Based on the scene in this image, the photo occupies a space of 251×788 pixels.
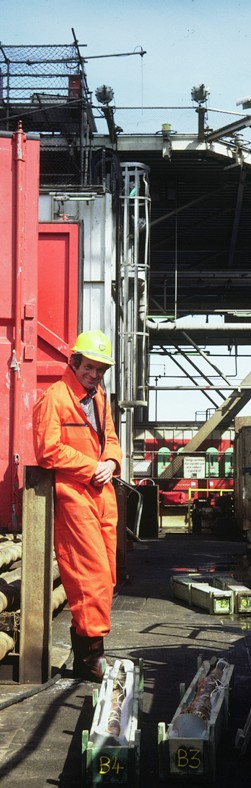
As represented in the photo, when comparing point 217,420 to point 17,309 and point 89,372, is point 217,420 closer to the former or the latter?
point 17,309

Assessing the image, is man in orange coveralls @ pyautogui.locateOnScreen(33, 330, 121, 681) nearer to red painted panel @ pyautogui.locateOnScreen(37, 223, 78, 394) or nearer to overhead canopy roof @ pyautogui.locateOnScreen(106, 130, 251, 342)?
red painted panel @ pyautogui.locateOnScreen(37, 223, 78, 394)

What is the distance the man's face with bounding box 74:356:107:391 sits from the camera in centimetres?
558

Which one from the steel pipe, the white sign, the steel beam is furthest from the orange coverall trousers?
the steel beam

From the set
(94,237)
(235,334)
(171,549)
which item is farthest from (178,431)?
(94,237)

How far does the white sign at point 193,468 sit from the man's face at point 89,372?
2049 centimetres

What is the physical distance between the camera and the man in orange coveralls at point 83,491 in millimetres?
5250

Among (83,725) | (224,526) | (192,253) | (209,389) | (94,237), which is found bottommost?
(224,526)

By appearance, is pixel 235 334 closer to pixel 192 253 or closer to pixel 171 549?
pixel 192 253

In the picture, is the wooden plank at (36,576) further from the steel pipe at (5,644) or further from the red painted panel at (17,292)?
the red painted panel at (17,292)

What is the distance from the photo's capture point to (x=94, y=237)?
524 inches

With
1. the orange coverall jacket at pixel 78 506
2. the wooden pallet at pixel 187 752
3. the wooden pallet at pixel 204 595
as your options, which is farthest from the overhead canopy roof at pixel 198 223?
the wooden pallet at pixel 187 752

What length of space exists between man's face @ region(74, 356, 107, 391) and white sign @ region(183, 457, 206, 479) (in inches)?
807

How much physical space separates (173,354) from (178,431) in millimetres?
3599

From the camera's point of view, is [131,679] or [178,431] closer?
[131,679]
